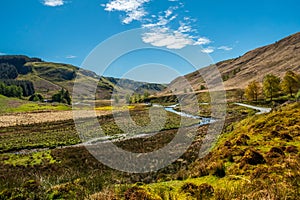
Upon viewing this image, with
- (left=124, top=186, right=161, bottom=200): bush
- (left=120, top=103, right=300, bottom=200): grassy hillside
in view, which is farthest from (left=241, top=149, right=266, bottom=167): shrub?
(left=124, top=186, right=161, bottom=200): bush

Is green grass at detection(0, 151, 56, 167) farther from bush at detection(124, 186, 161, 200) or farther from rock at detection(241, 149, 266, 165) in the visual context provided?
bush at detection(124, 186, 161, 200)

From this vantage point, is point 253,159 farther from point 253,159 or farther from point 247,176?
point 247,176

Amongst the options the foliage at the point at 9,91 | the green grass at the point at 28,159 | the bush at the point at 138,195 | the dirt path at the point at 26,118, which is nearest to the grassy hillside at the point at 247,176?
the bush at the point at 138,195

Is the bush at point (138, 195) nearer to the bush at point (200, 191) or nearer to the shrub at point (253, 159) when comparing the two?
the bush at point (200, 191)

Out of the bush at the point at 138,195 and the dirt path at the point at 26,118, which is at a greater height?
the bush at the point at 138,195

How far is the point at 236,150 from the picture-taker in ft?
45.4

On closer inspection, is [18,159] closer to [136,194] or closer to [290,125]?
[136,194]

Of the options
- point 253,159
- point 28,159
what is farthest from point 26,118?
point 253,159

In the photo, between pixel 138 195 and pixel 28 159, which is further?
pixel 28 159

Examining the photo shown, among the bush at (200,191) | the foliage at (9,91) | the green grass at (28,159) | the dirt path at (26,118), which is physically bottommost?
the green grass at (28,159)

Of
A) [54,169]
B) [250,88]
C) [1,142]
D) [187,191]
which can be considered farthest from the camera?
[250,88]

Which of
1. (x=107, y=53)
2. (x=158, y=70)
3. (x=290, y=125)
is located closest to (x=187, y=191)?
(x=107, y=53)

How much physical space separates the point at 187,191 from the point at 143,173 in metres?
11.3

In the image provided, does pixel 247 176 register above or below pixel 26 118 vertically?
above
